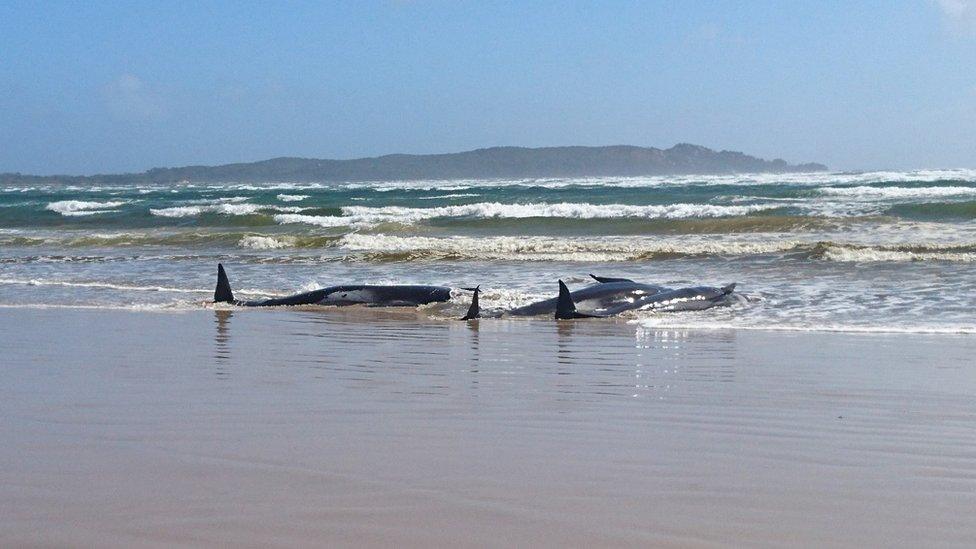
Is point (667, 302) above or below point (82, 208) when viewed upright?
below

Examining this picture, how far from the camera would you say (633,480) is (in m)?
3.86

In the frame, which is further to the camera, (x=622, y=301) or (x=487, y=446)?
(x=622, y=301)

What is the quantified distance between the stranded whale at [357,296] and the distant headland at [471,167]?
11119 cm

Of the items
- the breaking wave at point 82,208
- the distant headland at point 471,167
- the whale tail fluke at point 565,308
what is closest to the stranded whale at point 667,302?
the whale tail fluke at point 565,308

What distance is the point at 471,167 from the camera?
5600 inches

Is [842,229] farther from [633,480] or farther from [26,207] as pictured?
[26,207]

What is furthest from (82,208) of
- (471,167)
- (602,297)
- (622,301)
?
(471,167)

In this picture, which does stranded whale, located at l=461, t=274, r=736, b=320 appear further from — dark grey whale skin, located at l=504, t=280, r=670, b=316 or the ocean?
the ocean

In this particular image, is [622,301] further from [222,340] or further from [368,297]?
[222,340]

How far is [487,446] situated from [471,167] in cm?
13865

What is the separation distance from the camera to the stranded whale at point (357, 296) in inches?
476

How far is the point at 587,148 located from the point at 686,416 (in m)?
→ 152

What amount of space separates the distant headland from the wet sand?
11714 cm

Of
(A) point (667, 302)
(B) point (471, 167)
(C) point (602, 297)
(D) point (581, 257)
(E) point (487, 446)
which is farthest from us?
(B) point (471, 167)
